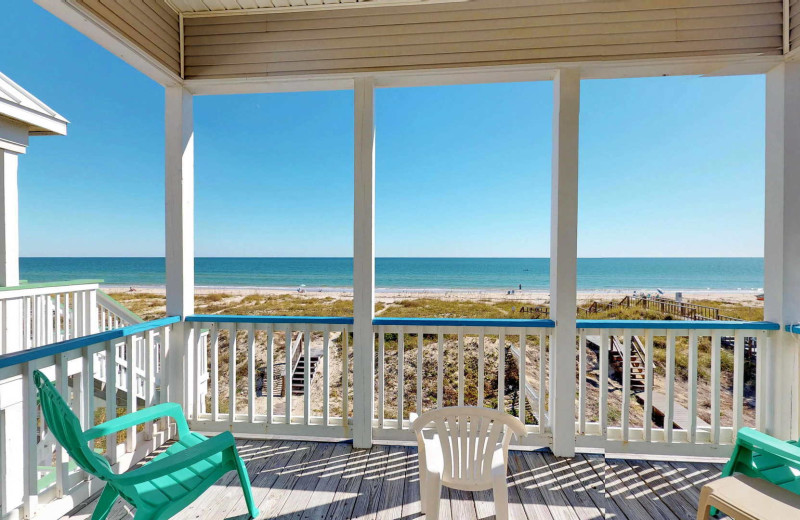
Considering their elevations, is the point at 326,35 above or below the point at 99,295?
above

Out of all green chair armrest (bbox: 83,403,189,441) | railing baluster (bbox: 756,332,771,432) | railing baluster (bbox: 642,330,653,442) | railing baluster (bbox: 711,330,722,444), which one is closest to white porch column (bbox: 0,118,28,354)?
green chair armrest (bbox: 83,403,189,441)

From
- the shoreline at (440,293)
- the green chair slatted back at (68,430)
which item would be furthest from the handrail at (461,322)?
the shoreline at (440,293)

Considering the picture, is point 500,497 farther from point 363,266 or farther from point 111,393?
point 111,393

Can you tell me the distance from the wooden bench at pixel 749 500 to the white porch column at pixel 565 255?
37.1 inches

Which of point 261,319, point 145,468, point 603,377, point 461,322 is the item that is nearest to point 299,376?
point 261,319

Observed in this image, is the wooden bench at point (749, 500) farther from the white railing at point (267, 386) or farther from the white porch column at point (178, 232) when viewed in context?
the white porch column at point (178, 232)

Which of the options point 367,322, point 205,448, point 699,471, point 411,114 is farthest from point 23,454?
point 411,114

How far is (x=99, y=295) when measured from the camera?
12.7 feet

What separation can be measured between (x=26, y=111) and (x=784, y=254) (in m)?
5.58

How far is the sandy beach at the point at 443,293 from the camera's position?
1783 cm

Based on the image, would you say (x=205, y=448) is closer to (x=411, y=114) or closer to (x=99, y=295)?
(x=99, y=295)

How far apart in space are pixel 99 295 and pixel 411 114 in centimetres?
1754

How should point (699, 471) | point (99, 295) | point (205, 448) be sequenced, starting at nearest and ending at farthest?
point (205, 448) → point (699, 471) → point (99, 295)

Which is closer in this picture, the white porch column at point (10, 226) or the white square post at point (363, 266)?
the white square post at point (363, 266)
